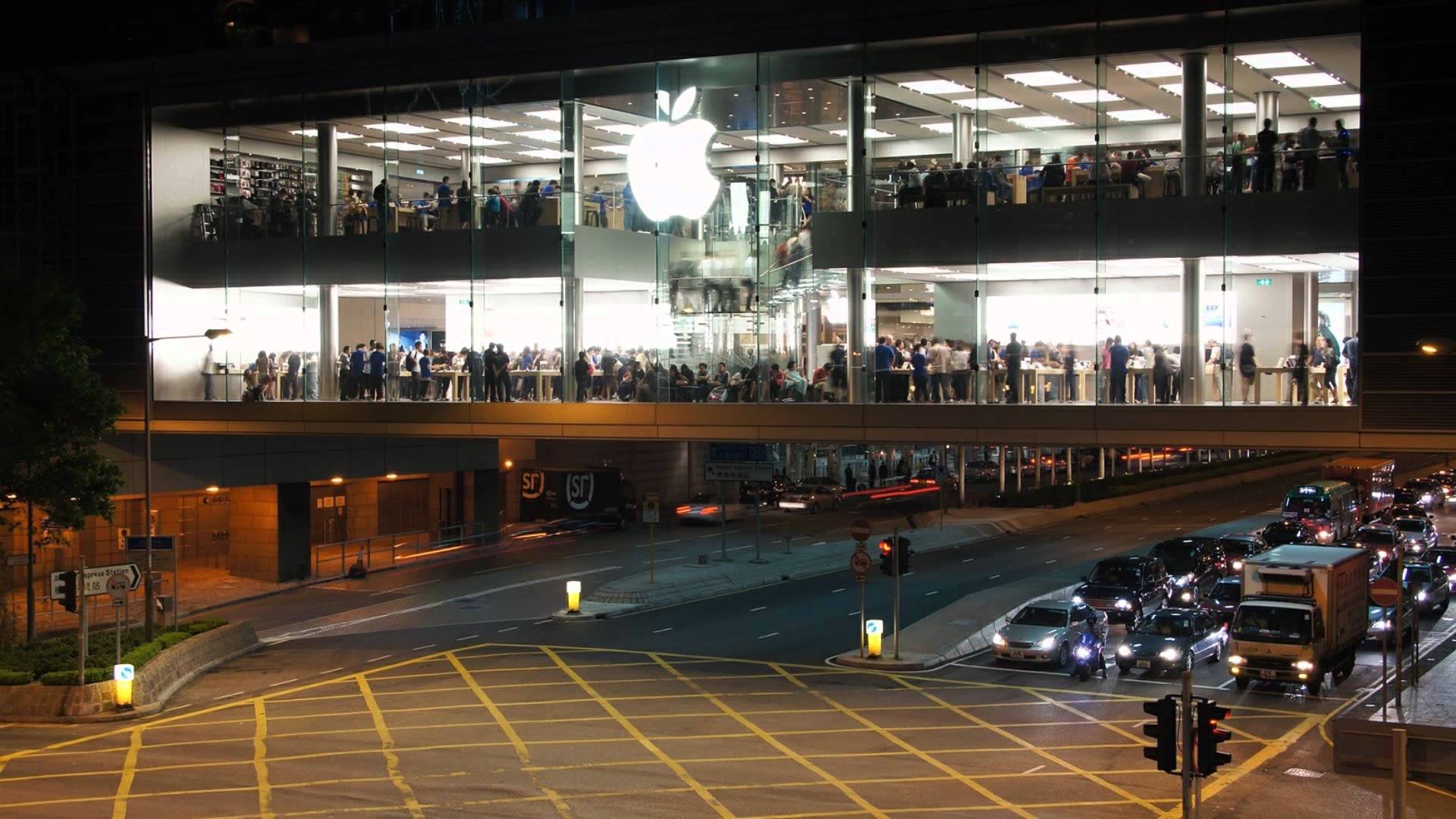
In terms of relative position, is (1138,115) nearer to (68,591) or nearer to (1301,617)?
(1301,617)

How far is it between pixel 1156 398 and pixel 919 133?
9.14 m

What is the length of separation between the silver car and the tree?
813 inches

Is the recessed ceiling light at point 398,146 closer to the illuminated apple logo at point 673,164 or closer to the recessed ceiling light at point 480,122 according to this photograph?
the recessed ceiling light at point 480,122

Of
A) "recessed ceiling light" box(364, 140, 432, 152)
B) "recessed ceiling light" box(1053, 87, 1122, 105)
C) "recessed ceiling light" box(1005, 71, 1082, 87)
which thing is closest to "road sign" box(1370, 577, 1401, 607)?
"recessed ceiling light" box(1053, 87, 1122, 105)

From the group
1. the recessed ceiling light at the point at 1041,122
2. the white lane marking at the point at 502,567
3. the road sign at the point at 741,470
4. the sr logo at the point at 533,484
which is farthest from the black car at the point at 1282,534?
the sr logo at the point at 533,484

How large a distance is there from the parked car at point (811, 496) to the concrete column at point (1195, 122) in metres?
39.1

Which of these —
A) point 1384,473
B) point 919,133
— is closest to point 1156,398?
point 919,133

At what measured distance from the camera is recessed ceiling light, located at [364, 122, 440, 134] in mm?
36281

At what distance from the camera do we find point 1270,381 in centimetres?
2714

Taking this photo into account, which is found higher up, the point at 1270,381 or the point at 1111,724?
the point at 1270,381

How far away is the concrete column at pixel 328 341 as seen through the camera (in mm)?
36500

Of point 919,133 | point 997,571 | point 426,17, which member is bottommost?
point 997,571

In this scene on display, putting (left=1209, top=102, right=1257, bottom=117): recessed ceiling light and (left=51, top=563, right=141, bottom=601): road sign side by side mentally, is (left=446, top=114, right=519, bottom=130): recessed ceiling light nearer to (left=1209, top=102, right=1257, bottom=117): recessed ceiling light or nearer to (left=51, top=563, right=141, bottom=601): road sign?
(left=51, top=563, right=141, bottom=601): road sign

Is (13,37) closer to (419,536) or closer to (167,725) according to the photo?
(419,536)
